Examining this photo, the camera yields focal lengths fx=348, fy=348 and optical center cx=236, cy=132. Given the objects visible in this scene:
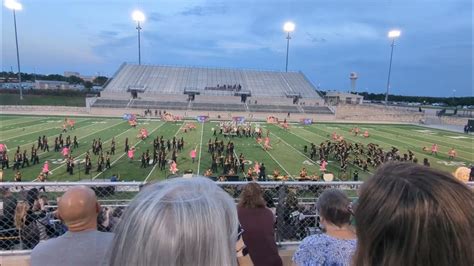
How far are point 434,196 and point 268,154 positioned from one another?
837 inches

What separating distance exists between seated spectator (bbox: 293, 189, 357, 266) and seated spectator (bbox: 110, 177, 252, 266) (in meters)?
1.04

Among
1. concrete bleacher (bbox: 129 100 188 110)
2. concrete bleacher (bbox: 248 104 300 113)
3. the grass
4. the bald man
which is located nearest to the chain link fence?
the bald man

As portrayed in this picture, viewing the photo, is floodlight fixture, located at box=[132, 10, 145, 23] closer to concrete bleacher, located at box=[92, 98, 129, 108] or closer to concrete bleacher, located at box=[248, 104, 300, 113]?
concrete bleacher, located at box=[92, 98, 129, 108]

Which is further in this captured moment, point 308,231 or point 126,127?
point 126,127

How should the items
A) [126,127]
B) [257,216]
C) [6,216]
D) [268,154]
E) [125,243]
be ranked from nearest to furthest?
[125,243] < [257,216] < [6,216] < [268,154] < [126,127]

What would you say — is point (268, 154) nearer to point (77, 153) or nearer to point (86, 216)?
point (77, 153)

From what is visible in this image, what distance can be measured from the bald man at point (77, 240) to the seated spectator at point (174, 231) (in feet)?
2.69

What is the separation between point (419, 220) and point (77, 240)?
75.0 inches

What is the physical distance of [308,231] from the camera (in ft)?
17.1

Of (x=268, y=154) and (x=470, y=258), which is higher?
(x=470, y=258)

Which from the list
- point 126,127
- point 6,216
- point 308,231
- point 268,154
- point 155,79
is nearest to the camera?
point 308,231

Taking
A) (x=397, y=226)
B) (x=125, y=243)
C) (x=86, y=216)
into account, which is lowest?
(x=86, y=216)

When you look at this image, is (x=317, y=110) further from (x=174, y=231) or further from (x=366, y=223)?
(x=174, y=231)

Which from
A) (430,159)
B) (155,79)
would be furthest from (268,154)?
(155,79)
